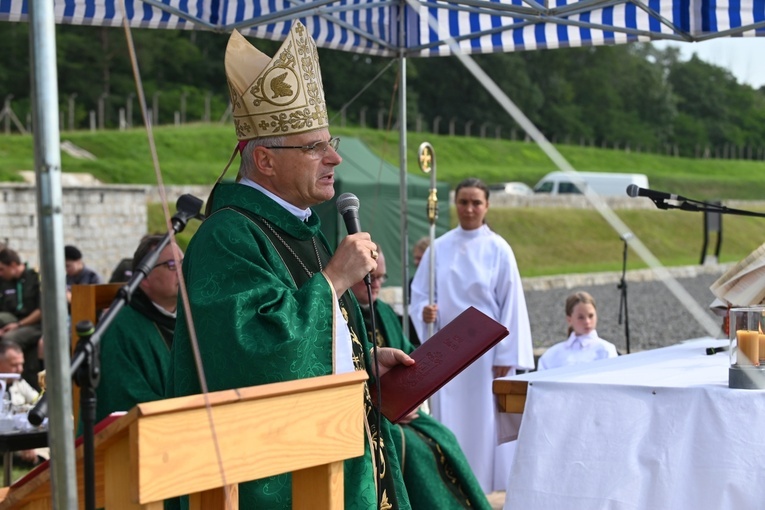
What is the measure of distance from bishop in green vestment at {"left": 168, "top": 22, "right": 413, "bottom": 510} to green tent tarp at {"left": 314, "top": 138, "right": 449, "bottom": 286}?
8480 millimetres

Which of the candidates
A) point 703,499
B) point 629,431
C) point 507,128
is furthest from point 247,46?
point 507,128

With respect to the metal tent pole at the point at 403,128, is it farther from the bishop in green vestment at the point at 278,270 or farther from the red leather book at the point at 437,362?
the red leather book at the point at 437,362

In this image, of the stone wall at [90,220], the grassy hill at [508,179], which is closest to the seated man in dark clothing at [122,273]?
the stone wall at [90,220]

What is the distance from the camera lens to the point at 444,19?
20.4 ft

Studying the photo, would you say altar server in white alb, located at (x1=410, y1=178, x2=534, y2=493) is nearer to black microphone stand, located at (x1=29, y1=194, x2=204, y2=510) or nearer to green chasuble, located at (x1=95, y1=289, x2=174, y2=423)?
green chasuble, located at (x1=95, y1=289, x2=174, y2=423)

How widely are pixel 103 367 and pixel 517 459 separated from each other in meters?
1.87

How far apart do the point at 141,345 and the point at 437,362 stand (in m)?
1.69

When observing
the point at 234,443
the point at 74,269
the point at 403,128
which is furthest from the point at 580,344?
the point at 74,269

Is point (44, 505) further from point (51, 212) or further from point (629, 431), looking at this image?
point (629, 431)

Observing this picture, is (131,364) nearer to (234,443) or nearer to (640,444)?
(640,444)

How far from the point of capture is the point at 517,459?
10.8 feet

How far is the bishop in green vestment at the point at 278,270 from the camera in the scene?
2.72 metres

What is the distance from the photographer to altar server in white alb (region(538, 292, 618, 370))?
20.9ft

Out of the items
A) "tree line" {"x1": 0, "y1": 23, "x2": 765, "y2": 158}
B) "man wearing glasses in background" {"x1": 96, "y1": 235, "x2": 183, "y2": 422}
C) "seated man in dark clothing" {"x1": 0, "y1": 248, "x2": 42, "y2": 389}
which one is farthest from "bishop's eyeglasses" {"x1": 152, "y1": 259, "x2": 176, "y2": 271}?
"tree line" {"x1": 0, "y1": 23, "x2": 765, "y2": 158}
